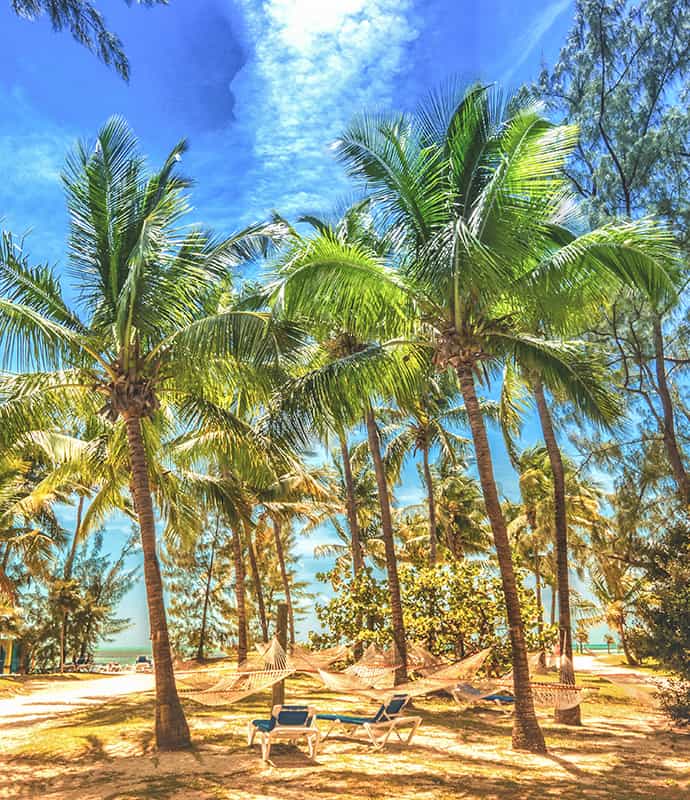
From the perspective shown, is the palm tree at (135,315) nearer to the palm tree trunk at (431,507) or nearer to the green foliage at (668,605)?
the green foliage at (668,605)

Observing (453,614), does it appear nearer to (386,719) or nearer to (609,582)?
(386,719)

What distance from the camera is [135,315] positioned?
896cm

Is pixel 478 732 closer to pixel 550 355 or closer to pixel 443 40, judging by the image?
pixel 550 355

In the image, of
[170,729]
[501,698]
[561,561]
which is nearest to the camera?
[170,729]

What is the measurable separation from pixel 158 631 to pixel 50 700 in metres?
7.94

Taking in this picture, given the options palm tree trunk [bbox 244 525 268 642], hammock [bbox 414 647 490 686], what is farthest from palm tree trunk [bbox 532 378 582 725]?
palm tree trunk [bbox 244 525 268 642]

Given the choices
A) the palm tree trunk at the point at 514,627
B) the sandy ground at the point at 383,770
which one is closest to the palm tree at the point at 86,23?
the palm tree trunk at the point at 514,627

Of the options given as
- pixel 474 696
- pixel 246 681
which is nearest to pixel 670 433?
pixel 474 696

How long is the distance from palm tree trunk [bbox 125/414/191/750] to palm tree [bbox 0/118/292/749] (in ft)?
0.04

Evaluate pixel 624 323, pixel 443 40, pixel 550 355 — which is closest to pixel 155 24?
pixel 443 40

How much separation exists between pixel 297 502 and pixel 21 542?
7.92m

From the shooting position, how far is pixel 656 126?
504 inches

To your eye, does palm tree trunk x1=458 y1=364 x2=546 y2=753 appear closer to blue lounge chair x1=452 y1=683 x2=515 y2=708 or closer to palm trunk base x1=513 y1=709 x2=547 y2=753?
palm trunk base x1=513 y1=709 x2=547 y2=753

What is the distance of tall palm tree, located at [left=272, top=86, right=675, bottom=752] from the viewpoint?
318 inches
